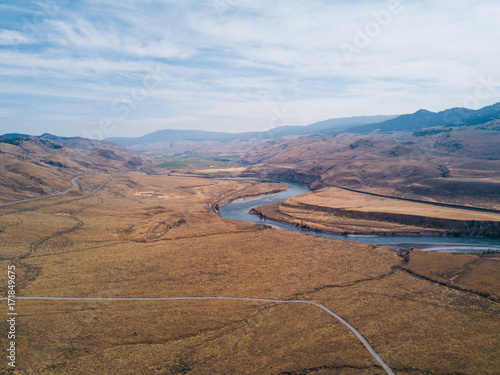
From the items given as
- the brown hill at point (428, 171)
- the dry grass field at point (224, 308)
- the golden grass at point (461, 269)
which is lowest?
the golden grass at point (461, 269)

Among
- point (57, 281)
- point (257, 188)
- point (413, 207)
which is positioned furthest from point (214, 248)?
point (257, 188)

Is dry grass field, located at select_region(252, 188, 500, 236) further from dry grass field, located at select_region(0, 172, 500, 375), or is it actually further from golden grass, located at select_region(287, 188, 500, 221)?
dry grass field, located at select_region(0, 172, 500, 375)

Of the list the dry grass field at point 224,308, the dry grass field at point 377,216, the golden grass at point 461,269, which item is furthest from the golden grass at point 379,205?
the dry grass field at point 224,308

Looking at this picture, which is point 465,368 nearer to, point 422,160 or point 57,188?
point 57,188

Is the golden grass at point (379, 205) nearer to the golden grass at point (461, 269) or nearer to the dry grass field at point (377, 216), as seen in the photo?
the dry grass field at point (377, 216)

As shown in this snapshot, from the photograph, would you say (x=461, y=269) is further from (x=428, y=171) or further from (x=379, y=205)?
(x=428, y=171)
